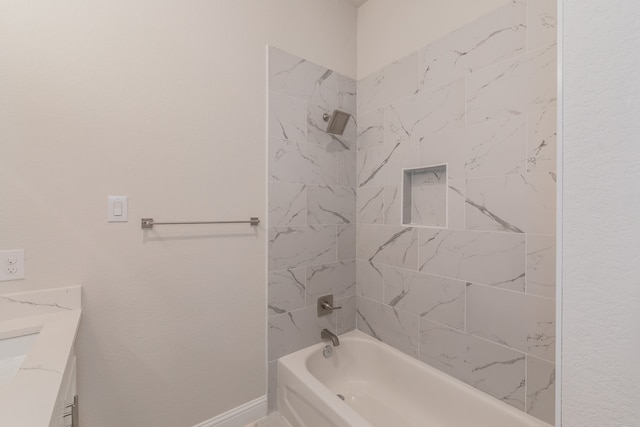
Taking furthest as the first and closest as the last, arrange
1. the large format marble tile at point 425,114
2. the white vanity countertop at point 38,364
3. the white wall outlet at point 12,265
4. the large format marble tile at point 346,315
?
the large format marble tile at point 346,315 → the large format marble tile at point 425,114 → the white wall outlet at point 12,265 → the white vanity countertop at point 38,364

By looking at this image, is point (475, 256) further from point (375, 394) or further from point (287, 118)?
point (287, 118)

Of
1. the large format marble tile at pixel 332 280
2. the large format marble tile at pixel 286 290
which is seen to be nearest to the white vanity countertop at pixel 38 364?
the large format marble tile at pixel 286 290

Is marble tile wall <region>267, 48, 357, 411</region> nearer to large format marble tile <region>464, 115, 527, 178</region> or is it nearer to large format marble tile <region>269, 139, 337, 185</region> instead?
large format marble tile <region>269, 139, 337, 185</region>

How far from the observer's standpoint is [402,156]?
1682 millimetres

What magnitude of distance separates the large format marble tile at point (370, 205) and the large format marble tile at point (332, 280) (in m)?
0.34

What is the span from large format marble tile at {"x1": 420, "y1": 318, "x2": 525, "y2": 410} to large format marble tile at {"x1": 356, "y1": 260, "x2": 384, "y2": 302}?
0.35 meters

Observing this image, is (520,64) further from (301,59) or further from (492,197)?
(301,59)

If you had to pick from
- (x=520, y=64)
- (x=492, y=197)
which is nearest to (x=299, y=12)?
(x=520, y=64)

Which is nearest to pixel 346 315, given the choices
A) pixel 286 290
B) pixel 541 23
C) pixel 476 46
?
pixel 286 290

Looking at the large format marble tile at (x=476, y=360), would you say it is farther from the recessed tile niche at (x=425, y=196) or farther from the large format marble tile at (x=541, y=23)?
the large format marble tile at (x=541, y=23)

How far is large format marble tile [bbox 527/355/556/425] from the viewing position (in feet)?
3.68

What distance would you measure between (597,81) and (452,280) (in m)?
1.07

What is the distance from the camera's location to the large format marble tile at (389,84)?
1.63m

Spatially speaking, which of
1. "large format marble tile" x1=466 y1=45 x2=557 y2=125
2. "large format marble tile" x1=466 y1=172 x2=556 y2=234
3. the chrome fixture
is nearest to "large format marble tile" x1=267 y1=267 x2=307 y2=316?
the chrome fixture
